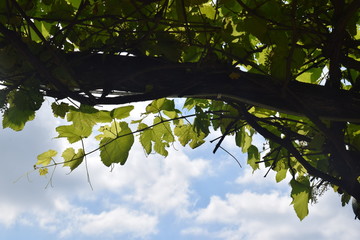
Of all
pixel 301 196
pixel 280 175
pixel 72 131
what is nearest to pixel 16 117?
pixel 72 131

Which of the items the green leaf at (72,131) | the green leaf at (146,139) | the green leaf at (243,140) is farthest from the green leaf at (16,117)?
the green leaf at (243,140)

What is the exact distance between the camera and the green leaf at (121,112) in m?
1.55

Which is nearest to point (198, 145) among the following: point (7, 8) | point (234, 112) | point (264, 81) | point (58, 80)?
point (234, 112)

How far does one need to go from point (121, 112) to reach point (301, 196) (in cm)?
81

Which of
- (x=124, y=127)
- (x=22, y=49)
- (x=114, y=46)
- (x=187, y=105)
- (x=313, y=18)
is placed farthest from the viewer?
(x=187, y=105)

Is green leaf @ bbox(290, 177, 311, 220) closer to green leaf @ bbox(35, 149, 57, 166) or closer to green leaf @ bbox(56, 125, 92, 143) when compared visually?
green leaf @ bbox(56, 125, 92, 143)

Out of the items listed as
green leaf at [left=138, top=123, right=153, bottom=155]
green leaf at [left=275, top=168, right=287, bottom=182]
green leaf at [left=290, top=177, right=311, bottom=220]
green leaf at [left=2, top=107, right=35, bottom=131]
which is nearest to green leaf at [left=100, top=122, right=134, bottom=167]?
green leaf at [left=138, top=123, right=153, bottom=155]

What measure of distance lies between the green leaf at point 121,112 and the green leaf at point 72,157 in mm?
198

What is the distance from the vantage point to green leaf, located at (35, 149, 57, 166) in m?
1.73

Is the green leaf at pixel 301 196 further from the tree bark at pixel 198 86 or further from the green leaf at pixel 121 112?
the green leaf at pixel 121 112

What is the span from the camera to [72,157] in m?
1.62

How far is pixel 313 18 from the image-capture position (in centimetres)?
136

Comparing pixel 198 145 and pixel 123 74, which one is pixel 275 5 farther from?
pixel 198 145

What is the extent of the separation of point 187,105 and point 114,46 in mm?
780
